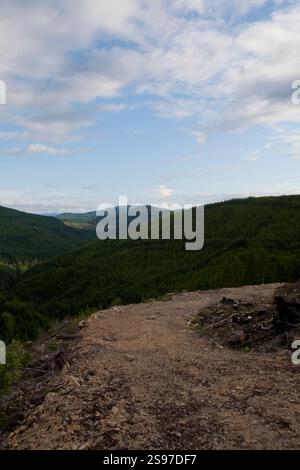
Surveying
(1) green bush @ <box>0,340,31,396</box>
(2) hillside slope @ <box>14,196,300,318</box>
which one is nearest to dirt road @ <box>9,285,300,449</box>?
(1) green bush @ <box>0,340,31,396</box>

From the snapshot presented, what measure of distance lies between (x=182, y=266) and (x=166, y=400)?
141939 millimetres

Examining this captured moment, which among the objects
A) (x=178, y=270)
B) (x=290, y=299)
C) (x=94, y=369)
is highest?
(x=290, y=299)

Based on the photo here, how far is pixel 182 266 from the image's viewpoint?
497 ft

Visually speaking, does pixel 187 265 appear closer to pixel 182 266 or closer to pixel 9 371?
Answer: pixel 182 266

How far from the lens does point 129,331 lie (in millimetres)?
16781

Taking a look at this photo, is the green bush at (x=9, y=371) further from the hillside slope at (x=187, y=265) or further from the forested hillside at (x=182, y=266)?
the forested hillside at (x=182, y=266)

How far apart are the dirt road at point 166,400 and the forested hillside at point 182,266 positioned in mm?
85894

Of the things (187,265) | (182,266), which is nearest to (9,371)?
(187,265)

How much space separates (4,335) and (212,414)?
9955 cm

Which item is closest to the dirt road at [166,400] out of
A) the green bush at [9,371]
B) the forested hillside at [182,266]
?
the green bush at [9,371]

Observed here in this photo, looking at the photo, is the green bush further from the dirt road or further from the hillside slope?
the hillside slope

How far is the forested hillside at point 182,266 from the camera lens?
11019cm

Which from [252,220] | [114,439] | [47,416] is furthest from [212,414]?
[252,220]
